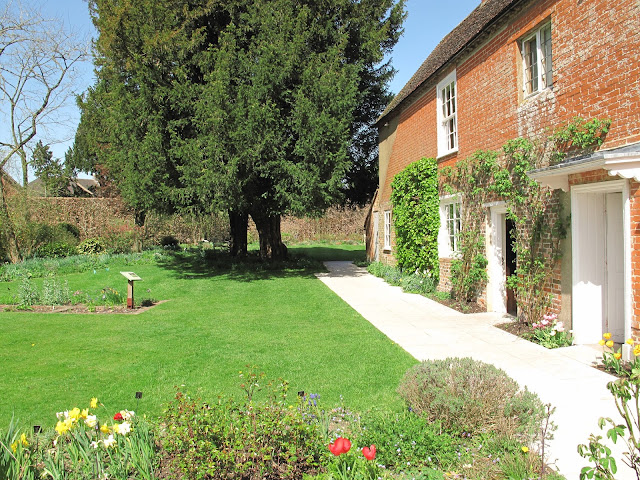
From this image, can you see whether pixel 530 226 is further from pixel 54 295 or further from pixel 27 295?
pixel 27 295

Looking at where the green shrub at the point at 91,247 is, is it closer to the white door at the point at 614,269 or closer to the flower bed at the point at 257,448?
the flower bed at the point at 257,448

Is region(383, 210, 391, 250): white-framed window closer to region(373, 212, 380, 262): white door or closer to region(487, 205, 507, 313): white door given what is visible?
region(373, 212, 380, 262): white door

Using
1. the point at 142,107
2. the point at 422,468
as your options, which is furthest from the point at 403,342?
the point at 142,107

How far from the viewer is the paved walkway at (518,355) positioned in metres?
4.11

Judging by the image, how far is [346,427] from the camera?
407 centimetres

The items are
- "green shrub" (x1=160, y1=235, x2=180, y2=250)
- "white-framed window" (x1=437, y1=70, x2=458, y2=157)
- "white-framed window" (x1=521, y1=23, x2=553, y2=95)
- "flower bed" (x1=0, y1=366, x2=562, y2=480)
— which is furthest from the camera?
"green shrub" (x1=160, y1=235, x2=180, y2=250)

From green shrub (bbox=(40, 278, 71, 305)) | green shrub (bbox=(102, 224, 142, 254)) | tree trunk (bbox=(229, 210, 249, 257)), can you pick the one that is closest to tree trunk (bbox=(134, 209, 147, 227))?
green shrub (bbox=(102, 224, 142, 254))

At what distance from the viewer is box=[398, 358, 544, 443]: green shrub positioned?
148 inches

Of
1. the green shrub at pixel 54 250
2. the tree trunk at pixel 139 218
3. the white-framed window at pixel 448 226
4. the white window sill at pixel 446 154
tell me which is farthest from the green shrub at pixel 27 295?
the tree trunk at pixel 139 218

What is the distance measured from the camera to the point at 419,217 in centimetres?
1290

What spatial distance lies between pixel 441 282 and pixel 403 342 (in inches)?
199

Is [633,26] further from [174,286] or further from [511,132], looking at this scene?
[174,286]

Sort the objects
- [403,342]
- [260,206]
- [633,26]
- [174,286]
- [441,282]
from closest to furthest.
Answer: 1. [633,26]
2. [403,342]
3. [441,282]
4. [174,286]
5. [260,206]

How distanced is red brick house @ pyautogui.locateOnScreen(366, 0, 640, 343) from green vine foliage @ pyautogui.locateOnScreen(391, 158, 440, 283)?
4.44ft
